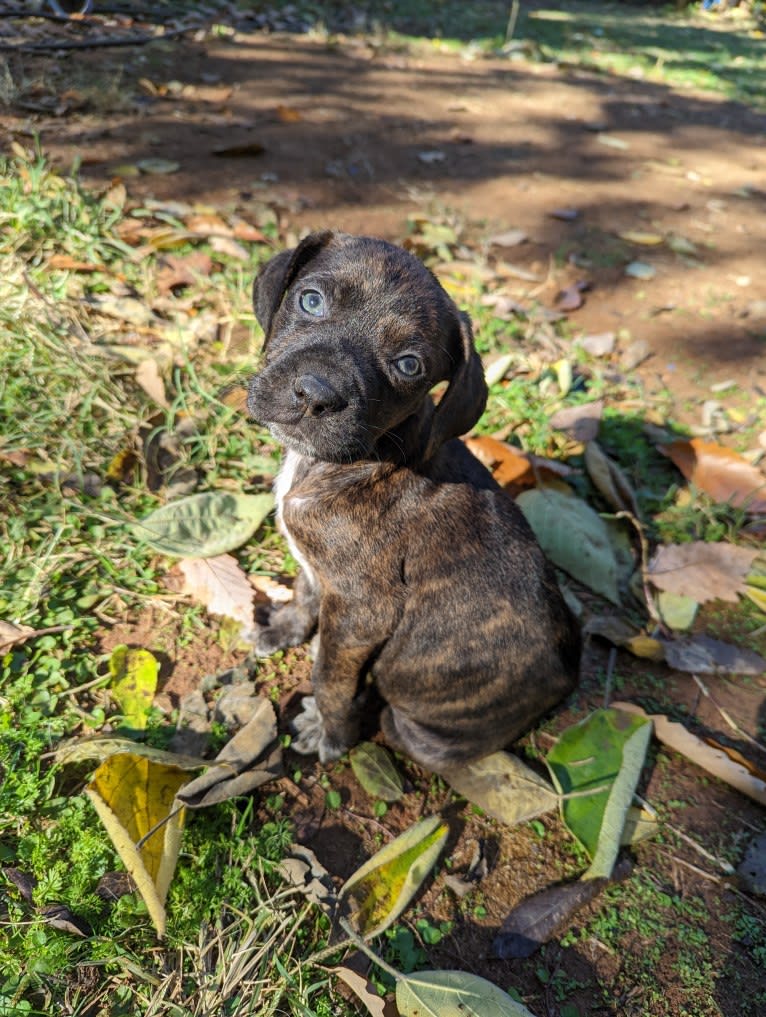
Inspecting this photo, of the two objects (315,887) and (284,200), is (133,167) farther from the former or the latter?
(315,887)

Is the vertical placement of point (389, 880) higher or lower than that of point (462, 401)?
lower

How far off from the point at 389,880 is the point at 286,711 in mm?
1017

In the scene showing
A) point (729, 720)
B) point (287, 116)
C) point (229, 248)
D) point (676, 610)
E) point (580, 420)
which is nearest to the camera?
point (729, 720)

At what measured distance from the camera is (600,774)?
3230 millimetres

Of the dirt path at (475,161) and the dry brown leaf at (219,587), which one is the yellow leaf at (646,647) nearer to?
the dry brown leaf at (219,587)

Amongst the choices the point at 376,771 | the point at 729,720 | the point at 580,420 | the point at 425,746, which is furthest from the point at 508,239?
the point at 376,771

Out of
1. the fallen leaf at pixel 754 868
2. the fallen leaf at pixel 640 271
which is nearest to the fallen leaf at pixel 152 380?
the fallen leaf at pixel 754 868

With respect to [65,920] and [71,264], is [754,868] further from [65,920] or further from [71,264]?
[71,264]

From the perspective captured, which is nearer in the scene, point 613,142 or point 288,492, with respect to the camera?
point 288,492

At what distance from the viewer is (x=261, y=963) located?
2.55 m

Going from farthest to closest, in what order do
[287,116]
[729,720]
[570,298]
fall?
1. [287,116]
2. [570,298]
3. [729,720]

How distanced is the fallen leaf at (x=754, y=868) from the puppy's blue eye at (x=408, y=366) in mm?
2670

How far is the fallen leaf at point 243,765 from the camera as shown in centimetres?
286

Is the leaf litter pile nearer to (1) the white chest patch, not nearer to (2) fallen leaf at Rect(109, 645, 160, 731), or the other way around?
(2) fallen leaf at Rect(109, 645, 160, 731)
